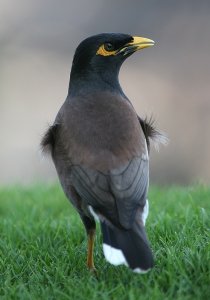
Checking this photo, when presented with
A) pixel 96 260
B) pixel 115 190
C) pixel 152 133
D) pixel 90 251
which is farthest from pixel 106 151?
pixel 96 260

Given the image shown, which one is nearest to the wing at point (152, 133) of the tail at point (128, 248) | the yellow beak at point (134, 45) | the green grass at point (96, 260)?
the yellow beak at point (134, 45)

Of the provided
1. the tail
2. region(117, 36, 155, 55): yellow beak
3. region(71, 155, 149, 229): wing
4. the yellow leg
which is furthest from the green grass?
region(117, 36, 155, 55): yellow beak

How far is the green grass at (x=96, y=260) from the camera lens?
4434 mm

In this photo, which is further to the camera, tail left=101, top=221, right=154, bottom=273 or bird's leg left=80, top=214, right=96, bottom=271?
bird's leg left=80, top=214, right=96, bottom=271

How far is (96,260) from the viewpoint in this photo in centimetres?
525

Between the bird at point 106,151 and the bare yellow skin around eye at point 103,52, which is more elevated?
the bare yellow skin around eye at point 103,52

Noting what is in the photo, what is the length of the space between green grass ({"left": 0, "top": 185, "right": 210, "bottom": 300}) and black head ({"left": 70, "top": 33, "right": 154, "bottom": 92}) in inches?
46.7

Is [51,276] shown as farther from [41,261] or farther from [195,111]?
[195,111]

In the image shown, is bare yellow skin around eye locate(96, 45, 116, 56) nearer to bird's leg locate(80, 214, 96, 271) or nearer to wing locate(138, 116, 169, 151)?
wing locate(138, 116, 169, 151)

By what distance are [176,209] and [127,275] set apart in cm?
228

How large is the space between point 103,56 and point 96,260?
142 centimetres

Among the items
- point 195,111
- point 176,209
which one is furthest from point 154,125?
point 195,111

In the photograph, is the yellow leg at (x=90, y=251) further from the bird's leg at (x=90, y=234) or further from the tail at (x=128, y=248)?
the tail at (x=128, y=248)

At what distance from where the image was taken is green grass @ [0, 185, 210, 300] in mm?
4434
